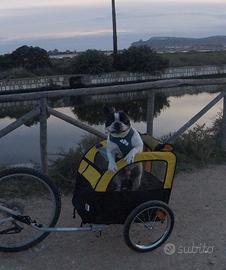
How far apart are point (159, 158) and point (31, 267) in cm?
139

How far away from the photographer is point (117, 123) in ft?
13.8

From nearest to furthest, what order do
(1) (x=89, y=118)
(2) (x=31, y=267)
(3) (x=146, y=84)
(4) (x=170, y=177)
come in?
(2) (x=31, y=267)
(4) (x=170, y=177)
(3) (x=146, y=84)
(1) (x=89, y=118)

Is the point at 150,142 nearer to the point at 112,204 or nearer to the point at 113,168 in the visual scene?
the point at 113,168

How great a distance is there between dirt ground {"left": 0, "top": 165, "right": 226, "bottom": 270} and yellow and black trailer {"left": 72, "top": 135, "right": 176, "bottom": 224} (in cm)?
28

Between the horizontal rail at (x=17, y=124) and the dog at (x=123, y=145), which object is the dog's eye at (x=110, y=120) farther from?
the horizontal rail at (x=17, y=124)

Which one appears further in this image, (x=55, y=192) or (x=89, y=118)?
(x=89, y=118)

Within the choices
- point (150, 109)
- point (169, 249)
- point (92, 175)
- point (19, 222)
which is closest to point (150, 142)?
point (92, 175)

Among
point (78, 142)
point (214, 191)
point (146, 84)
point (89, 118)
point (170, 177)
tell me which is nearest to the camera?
point (170, 177)

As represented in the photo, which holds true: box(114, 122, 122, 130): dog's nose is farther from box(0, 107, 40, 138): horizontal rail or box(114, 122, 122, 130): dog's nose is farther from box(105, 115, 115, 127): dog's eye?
box(0, 107, 40, 138): horizontal rail

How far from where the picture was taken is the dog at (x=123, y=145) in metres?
4.20

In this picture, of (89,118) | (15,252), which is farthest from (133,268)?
(89,118)

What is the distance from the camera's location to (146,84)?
6.30m

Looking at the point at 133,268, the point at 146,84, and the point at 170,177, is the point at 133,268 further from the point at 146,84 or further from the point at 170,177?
the point at 146,84

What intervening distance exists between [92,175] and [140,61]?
75.5ft
